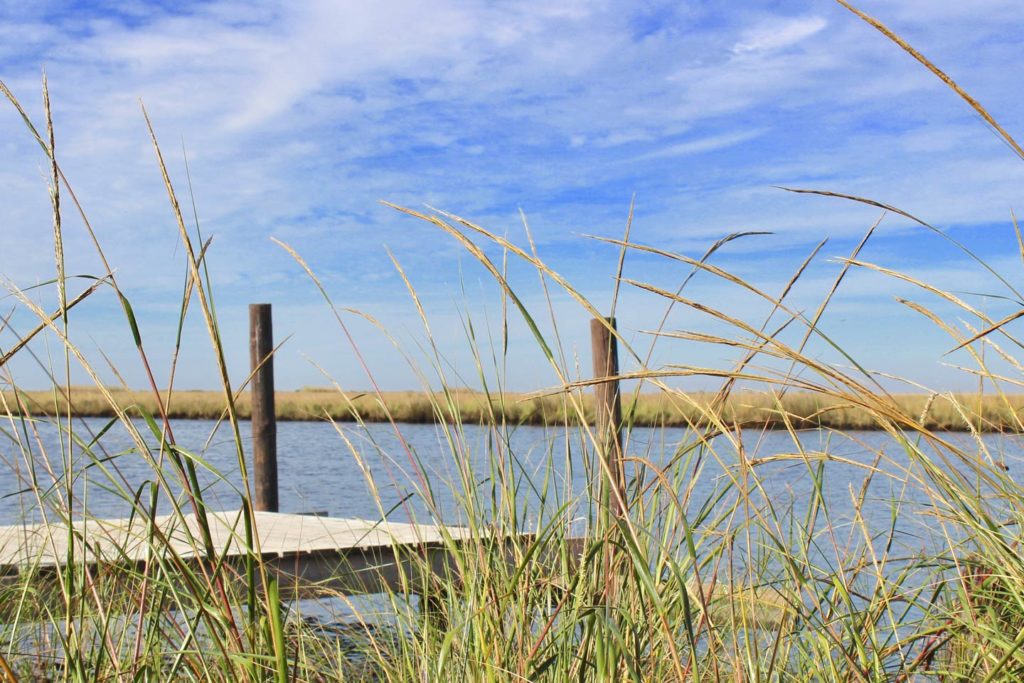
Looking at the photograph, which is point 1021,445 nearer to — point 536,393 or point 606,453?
point 606,453

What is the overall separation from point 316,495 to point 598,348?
4.22 metres

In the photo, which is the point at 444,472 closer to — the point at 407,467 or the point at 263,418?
the point at 407,467

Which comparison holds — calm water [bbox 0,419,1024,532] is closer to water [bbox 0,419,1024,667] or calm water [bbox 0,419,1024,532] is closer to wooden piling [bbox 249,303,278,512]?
water [bbox 0,419,1024,667]

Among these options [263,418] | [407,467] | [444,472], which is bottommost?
[407,467]

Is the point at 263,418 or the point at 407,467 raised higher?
the point at 263,418

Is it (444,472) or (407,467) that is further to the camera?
(407,467)

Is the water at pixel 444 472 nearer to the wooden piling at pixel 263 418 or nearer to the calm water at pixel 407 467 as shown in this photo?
the calm water at pixel 407 467

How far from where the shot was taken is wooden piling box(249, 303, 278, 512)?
248 inches

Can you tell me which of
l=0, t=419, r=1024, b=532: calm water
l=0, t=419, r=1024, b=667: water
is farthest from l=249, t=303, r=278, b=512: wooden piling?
l=0, t=419, r=1024, b=532: calm water

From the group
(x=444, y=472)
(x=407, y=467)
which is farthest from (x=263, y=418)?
(x=444, y=472)

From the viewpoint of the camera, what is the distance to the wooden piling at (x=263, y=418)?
248 inches

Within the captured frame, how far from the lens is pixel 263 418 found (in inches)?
252

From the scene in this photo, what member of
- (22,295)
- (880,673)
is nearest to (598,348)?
(880,673)

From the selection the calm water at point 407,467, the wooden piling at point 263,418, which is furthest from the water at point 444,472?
the wooden piling at point 263,418
